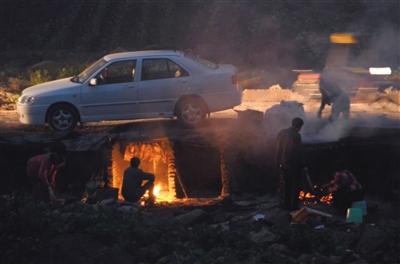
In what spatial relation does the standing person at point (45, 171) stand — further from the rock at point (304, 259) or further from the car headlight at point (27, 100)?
the rock at point (304, 259)

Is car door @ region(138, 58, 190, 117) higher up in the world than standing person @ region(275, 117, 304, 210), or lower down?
higher up

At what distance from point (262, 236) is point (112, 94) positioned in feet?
19.1

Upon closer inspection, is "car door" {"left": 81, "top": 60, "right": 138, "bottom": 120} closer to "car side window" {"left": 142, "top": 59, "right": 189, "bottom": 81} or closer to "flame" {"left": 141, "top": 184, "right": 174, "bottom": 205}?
"car side window" {"left": 142, "top": 59, "right": 189, "bottom": 81}

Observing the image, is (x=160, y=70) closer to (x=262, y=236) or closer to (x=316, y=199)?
(x=316, y=199)

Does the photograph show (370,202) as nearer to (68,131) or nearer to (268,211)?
(268,211)

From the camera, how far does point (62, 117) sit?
14.4 metres

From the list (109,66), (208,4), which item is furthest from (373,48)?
(109,66)

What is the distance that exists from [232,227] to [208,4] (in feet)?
99.8

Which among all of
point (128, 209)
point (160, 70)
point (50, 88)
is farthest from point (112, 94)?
point (128, 209)

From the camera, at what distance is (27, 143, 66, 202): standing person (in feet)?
37.8

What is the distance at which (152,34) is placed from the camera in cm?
3703

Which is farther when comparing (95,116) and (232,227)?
(95,116)

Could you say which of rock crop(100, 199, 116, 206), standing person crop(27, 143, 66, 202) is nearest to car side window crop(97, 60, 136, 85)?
standing person crop(27, 143, 66, 202)

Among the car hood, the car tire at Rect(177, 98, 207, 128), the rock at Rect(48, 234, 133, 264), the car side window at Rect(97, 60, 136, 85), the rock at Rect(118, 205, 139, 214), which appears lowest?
the rock at Rect(48, 234, 133, 264)
